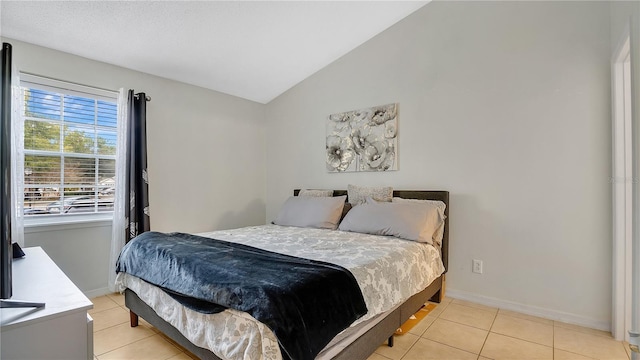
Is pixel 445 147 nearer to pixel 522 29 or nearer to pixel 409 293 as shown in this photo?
pixel 522 29

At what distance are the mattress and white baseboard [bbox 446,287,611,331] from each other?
0.44m

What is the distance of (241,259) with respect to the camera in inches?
68.7

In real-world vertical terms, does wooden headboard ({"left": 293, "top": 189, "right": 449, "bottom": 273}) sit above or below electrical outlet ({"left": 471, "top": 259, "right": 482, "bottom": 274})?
above

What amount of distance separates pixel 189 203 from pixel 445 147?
3.00 metres

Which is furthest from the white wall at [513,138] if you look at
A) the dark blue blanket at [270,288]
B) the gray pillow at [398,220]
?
the dark blue blanket at [270,288]

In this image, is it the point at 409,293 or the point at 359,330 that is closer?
the point at 359,330

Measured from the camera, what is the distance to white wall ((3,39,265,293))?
2770mm

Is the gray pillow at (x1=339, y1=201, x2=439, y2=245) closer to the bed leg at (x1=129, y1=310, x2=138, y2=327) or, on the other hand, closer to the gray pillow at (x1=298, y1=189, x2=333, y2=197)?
the gray pillow at (x1=298, y1=189, x2=333, y2=197)

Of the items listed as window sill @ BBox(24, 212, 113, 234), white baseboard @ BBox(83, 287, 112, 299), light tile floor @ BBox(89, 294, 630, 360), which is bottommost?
light tile floor @ BBox(89, 294, 630, 360)

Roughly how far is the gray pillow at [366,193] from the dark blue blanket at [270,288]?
1.55m

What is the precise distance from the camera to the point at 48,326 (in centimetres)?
103

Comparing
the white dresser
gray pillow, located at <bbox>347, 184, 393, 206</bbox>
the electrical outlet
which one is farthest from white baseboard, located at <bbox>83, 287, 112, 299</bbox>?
the electrical outlet

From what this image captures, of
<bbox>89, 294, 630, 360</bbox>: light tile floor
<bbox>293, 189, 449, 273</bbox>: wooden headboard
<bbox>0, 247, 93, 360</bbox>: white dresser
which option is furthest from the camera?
<bbox>293, 189, 449, 273</bbox>: wooden headboard

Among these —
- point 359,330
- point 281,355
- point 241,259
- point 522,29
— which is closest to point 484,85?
point 522,29
